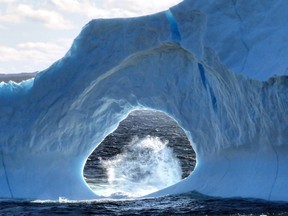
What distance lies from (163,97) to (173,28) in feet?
6.37

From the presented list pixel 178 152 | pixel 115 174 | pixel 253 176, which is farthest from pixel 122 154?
pixel 253 176

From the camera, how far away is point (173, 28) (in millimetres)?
14195

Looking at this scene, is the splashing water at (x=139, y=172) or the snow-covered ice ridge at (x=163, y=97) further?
the splashing water at (x=139, y=172)

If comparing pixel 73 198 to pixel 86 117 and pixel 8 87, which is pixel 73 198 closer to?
pixel 86 117

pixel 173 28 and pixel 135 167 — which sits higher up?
pixel 173 28

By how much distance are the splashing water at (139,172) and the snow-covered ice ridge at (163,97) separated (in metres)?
1.99

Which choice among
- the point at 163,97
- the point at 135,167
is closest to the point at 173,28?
the point at 163,97

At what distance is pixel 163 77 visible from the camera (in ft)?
49.0

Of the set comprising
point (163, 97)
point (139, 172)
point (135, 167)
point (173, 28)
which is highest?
point (173, 28)

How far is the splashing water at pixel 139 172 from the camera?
57.6ft

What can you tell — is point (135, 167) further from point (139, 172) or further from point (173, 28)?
point (173, 28)

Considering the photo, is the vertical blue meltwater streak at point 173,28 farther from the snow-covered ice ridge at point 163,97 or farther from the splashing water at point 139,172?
the splashing water at point 139,172

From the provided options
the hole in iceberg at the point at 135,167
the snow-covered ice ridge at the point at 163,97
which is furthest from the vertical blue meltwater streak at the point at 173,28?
the hole in iceberg at the point at 135,167

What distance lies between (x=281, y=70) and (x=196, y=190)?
407 centimetres
